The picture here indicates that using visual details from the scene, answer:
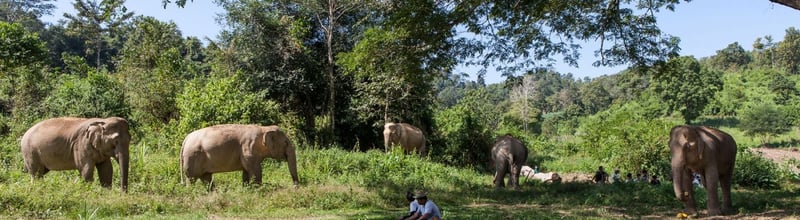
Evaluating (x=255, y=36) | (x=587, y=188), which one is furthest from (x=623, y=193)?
(x=255, y=36)

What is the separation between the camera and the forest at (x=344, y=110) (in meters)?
10.8

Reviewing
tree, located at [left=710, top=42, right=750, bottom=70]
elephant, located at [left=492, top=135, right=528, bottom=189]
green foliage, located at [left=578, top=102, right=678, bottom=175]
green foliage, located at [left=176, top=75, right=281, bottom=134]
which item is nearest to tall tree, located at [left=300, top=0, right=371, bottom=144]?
green foliage, located at [left=176, top=75, right=281, bottom=134]

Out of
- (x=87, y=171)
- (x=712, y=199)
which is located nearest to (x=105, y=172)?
(x=87, y=171)

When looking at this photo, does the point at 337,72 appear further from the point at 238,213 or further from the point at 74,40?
the point at 74,40

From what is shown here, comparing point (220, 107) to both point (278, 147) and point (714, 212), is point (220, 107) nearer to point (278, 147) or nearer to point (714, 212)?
point (278, 147)

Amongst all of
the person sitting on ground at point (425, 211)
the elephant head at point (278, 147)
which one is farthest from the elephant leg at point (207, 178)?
the person sitting on ground at point (425, 211)

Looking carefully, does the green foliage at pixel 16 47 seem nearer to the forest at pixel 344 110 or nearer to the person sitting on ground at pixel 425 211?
the forest at pixel 344 110

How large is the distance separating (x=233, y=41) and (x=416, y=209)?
17.4m

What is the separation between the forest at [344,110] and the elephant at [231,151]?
0.53 metres

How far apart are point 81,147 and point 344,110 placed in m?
13.9

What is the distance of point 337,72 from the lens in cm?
2477

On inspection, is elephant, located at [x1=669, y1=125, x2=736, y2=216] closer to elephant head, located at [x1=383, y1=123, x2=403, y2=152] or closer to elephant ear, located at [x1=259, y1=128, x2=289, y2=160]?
elephant ear, located at [x1=259, y1=128, x2=289, y2=160]

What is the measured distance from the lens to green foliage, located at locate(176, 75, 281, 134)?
1870cm

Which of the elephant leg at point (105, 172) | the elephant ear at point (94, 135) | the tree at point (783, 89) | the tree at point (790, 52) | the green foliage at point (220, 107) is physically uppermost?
the tree at point (790, 52)
